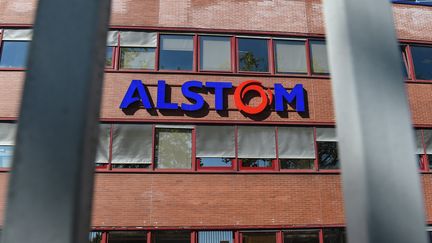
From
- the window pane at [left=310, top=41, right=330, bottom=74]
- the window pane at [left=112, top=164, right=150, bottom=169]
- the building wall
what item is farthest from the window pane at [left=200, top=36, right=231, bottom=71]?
the window pane at [left=112, top=164, right=150, bottom=169]

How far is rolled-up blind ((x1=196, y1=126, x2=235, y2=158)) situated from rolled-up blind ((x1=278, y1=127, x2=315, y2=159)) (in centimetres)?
155

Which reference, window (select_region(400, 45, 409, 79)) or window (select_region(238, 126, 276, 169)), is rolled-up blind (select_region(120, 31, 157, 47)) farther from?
window (select_region(400, 45, 409, 79))

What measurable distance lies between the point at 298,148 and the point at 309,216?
2091mm

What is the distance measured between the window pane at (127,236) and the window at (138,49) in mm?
5096

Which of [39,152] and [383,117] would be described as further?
[383,117]

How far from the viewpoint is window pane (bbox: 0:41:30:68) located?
475 inches

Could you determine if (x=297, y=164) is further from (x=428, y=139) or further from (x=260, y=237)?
(x=428, y=139)

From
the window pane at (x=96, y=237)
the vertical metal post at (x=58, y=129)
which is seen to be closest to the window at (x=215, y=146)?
the window pane at (x=96, y=237)

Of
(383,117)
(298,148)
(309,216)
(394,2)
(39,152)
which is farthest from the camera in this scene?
(394,2)

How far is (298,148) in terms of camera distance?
11.9 m

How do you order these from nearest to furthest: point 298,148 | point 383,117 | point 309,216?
point 383,117, point 309,216, point 298,148

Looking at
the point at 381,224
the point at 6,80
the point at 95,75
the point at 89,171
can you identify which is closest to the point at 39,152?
the point at 89,171

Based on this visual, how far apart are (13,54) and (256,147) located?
830 cm

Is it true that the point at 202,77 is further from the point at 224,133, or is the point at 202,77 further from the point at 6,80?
the point at 6,80
